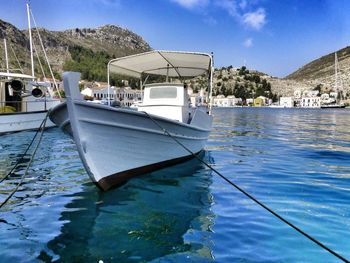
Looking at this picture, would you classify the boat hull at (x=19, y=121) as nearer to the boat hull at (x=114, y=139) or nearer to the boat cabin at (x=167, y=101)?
the boat cabin at (x=167, y=101)

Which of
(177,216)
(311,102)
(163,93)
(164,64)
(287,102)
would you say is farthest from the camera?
(287,102)

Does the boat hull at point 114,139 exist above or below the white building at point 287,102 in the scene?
below

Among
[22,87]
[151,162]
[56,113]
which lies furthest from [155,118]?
[22,87]

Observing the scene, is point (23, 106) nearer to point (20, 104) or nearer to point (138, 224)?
point (20, 104)

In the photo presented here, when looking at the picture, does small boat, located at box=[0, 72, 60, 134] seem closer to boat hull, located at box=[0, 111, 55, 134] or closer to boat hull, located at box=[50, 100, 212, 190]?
boat hull, located at box=[0, 111, 55, 134]

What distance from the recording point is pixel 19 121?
25.2m

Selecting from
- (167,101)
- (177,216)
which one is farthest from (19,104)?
(177,216)

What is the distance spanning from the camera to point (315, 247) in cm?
660

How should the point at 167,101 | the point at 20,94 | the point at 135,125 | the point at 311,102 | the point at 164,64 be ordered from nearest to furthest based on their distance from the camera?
the point at 135,125 → the point at 167,101 → the point at 164,64 → the point at 20,94 → the point at 311,102

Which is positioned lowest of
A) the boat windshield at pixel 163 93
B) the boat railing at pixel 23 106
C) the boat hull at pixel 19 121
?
the boat hull at pixel 19 121

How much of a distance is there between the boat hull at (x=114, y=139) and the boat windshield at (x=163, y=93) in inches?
95.7

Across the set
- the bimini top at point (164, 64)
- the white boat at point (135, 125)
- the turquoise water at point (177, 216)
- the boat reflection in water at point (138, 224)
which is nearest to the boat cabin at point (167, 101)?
the white boat at point (135, 125)

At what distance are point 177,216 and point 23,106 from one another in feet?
74.4

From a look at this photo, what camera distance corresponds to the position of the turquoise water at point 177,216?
6.21 metres
